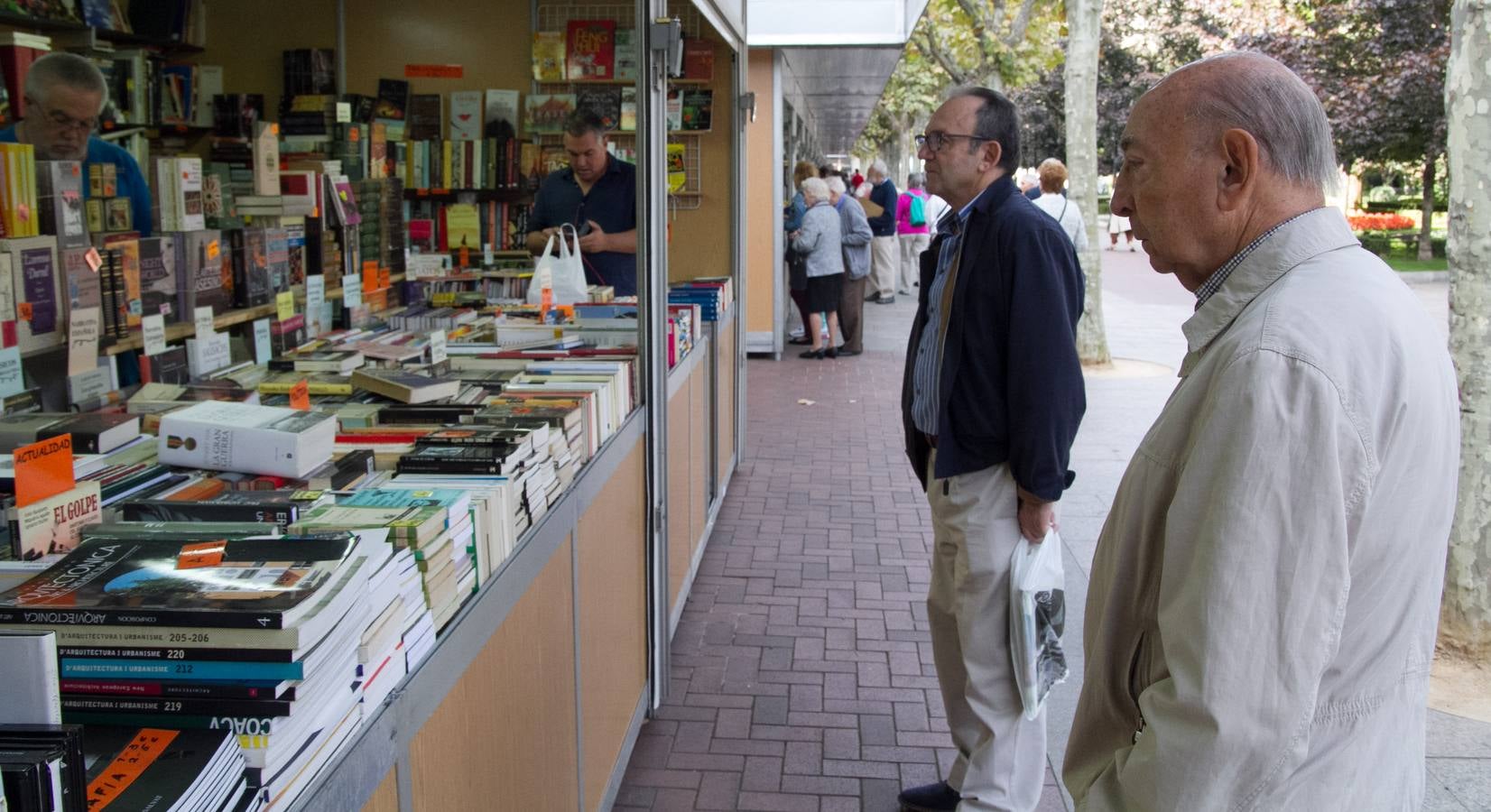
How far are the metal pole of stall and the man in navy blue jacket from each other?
3.08 ft

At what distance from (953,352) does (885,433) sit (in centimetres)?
580

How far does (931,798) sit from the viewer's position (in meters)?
3.50

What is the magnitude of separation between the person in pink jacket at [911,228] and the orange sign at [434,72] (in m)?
10.5

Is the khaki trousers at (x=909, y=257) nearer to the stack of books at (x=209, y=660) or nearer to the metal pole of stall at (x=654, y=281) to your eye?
the metal pole of stall at (x=654, y=281)

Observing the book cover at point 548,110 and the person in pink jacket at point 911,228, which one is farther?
the person in pink jacket at point 911,228

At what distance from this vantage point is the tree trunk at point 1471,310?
420cm

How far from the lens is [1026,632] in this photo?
3.12 m

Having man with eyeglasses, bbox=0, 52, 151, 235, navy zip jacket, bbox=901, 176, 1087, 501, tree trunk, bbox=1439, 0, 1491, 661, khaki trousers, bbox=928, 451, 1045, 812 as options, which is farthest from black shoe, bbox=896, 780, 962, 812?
man with eyeglasses, bbox=0, 52, 151, 235

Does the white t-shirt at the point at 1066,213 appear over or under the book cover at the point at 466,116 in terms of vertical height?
under

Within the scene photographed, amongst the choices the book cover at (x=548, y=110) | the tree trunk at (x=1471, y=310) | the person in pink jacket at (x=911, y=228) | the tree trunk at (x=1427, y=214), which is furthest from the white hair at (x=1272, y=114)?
the tree trunk at (x=1427, y=214)

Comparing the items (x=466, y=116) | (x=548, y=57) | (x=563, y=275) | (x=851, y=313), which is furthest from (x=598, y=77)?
(x=851, y=313)

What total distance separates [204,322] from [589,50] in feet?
13.0

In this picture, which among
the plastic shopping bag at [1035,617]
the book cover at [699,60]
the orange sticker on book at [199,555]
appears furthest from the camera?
the book cover at [699,60]

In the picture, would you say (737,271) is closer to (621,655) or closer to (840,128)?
(621,655)
